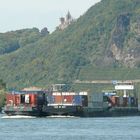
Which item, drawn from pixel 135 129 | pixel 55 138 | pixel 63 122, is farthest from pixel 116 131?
pixel 63 122

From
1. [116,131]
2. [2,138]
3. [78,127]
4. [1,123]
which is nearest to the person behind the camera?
[2,138]

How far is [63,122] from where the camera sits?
7446 inches

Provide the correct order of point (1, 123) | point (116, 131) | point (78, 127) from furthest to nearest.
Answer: point (1, 123) < point (78, 127) < point (116, 131)

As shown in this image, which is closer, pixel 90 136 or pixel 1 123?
pixel 90 136

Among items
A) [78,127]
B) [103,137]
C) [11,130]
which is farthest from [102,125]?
[103,137]

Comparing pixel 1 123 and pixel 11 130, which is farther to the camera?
Answer: pixel 1 123

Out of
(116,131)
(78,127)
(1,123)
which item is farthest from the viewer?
(1,123)

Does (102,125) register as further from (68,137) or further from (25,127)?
(68,137)

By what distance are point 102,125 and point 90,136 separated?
32456 mm

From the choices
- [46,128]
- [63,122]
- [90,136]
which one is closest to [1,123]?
[63,122]

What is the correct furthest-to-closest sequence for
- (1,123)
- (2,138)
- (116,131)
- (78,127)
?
(1,123) → (78,127) → (116,131) → (2,138)

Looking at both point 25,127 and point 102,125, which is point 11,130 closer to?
point 25,127

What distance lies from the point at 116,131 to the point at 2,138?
75.0 feet

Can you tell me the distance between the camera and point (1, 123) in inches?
7367
